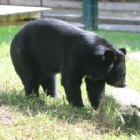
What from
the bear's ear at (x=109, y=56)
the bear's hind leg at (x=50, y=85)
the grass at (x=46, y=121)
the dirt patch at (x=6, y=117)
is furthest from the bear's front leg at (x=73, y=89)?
the dirt patch at (x=6, y=117)

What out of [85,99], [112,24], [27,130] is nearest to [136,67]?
[85,99]

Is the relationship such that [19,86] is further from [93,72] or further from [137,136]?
[137,136]

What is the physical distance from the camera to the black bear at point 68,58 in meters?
5.62

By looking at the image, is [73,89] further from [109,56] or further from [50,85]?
[50,85]

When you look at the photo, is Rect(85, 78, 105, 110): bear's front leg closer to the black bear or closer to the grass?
the black bear

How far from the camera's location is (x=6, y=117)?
15.5 ft

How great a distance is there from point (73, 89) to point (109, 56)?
2.09ft

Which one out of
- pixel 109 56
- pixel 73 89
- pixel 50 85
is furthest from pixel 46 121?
pixel 50 85

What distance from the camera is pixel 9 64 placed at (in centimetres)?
830

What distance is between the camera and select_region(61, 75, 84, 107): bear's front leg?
560 centimetres

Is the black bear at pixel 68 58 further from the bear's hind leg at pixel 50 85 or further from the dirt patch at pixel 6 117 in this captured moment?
the dirt patch at pixel 6 117

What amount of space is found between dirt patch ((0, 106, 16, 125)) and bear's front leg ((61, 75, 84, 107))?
38.6 inches

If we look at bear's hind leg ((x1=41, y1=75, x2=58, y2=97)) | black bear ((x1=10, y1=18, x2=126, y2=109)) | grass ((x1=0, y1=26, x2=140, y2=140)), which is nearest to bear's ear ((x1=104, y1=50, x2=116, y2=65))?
black bear ((x1=10, y1=18, x2=126, y2=109))

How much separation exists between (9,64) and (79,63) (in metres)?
3.01
